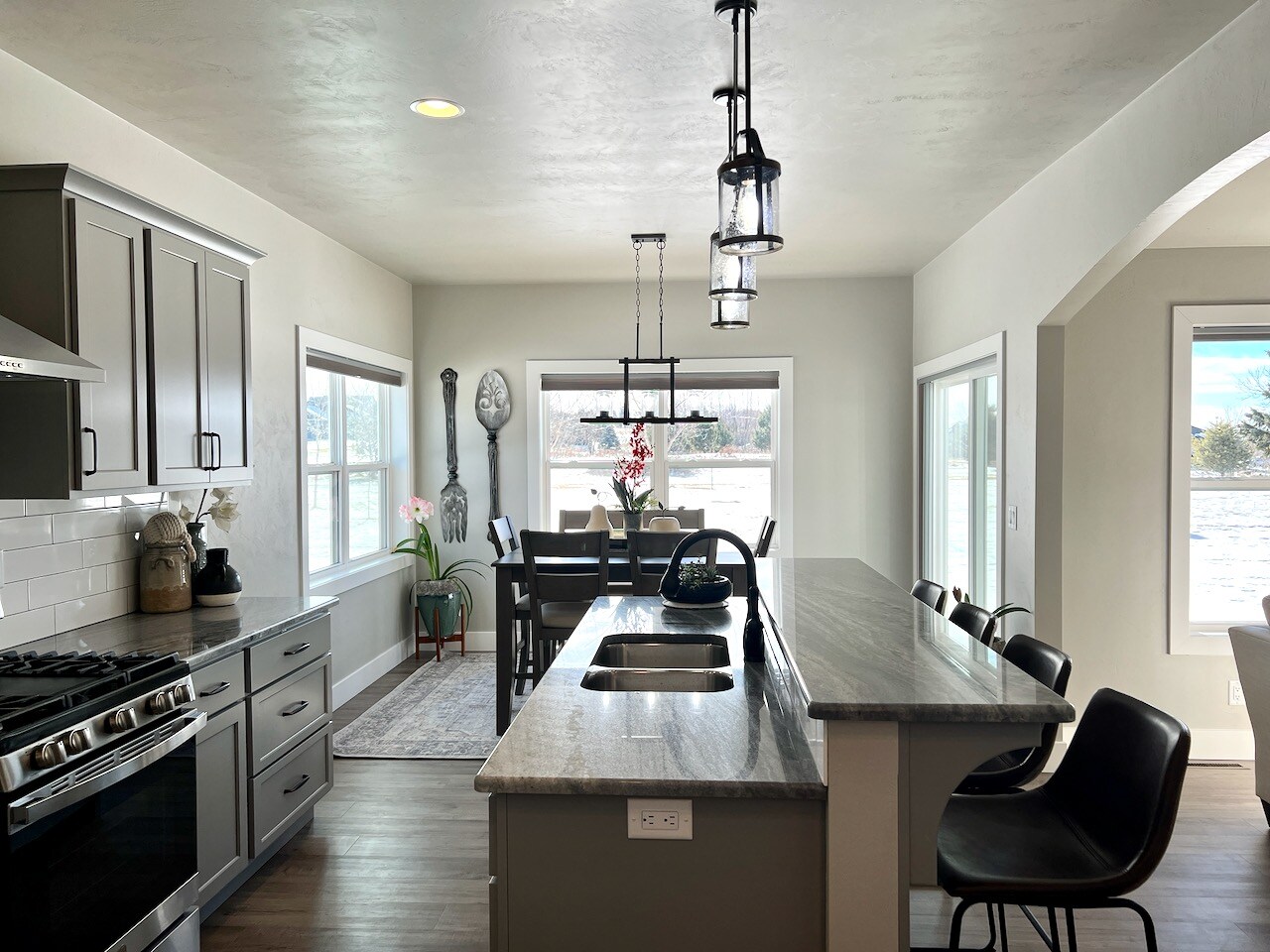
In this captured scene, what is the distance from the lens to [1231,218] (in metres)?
3.79

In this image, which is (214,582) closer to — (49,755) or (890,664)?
(49,755)

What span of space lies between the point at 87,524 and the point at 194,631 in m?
0.52

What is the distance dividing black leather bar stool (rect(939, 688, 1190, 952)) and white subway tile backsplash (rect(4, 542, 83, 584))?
2.61 m

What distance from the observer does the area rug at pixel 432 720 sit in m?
4.24

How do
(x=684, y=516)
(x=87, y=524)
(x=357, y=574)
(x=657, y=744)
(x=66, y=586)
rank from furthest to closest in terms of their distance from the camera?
(x=684, y=516) → (x=357, y=574) → (x=87, y=524) → (x=66, y=586) → (x=657, y=744)

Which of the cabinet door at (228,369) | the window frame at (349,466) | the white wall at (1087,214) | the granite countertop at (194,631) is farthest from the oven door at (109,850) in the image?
the white wall at (1087,214)

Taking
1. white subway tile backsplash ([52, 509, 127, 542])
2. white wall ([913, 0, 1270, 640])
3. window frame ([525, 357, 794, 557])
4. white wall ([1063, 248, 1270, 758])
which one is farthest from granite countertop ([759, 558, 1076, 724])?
window frame ([525, 357, 794, 557])

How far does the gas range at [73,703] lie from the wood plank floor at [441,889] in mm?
898

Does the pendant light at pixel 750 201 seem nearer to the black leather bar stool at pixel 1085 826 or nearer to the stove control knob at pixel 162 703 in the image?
the black leather bar stool at pixel 1085 826

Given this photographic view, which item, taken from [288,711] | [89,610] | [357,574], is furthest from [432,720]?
[89,610]

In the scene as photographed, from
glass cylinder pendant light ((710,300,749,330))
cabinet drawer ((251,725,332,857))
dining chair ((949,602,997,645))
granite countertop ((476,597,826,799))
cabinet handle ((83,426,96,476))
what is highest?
glass cylinder pendant light ((710,300,749,330))

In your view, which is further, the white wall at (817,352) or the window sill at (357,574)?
the white wall at (817,352)

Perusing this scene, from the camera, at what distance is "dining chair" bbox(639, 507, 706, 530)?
5.68 meters

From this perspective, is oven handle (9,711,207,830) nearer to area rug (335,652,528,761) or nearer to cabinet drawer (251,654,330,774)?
cabinet drawer (251,654,330,774)
